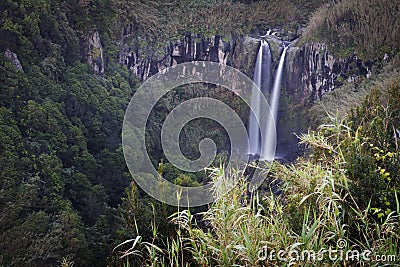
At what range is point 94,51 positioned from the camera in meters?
16.7

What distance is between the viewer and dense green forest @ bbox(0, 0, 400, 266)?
194 cm

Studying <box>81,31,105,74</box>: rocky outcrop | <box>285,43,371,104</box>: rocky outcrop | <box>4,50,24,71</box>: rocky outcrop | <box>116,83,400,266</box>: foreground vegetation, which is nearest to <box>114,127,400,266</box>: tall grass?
<box>116,83,400,266</box>: foreground vegetation

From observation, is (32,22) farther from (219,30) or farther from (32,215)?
(219,30)

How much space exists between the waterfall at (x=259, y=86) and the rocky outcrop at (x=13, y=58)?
11408 millimetres

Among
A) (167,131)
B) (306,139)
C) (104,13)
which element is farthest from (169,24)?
(306,139)

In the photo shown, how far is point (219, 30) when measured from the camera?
21.4 m

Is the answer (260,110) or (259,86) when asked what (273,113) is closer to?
(260,110)

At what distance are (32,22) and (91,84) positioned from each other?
10.3ft

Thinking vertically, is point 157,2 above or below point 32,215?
above

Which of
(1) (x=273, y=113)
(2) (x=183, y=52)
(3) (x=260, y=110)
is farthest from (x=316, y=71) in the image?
(2) (x=183, y=52)

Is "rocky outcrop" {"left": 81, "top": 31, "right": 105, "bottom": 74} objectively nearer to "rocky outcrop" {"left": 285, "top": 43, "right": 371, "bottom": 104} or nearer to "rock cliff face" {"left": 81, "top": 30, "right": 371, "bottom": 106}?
"rock cliff face" {"left": 81, "top": 30, "right": 371, "bottom": 106}

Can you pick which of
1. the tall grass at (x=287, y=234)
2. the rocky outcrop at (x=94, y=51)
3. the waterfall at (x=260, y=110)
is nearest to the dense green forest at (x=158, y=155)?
the tall grass at (x=287, y=234)

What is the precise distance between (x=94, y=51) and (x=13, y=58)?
5.00 m

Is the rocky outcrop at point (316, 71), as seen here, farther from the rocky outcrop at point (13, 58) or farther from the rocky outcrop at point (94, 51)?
the rocky outcrop at point (13, 58)
